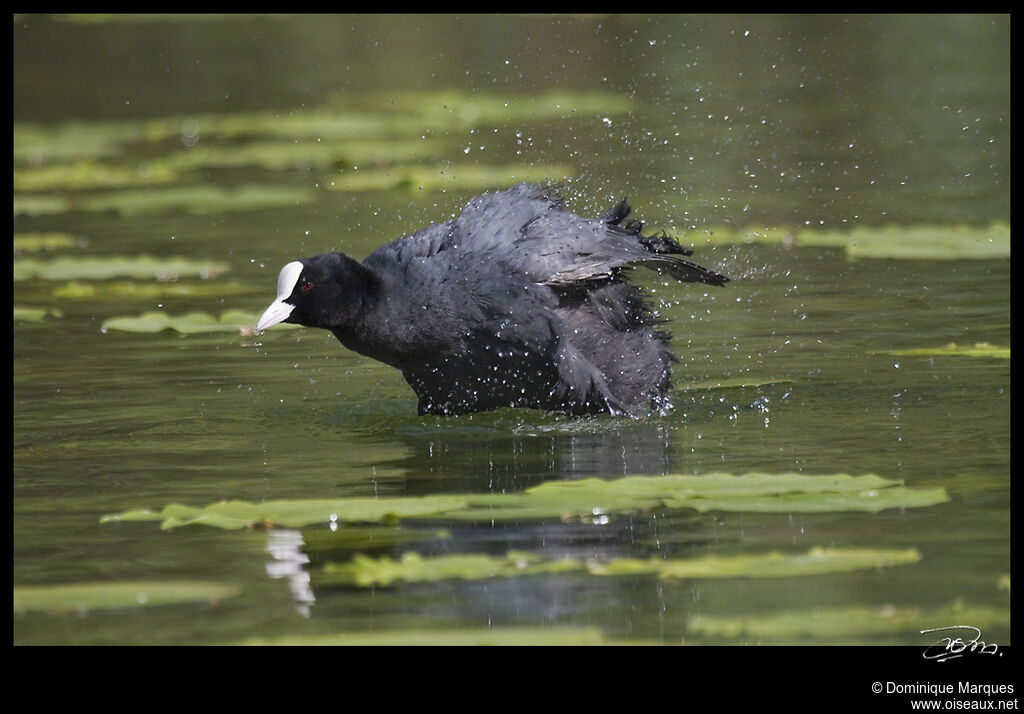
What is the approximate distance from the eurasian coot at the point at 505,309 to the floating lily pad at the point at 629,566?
2.03 m

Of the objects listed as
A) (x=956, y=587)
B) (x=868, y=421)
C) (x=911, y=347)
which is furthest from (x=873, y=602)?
(x=911, y=347)

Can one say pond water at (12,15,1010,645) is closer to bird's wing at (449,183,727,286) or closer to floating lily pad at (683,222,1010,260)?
floating lily pad at (683,222,1010,260)

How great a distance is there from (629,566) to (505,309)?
2338 mm

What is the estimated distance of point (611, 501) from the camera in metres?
6.70

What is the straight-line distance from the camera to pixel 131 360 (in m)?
10.2

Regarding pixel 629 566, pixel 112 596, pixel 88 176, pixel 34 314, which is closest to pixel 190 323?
pixel 34 314

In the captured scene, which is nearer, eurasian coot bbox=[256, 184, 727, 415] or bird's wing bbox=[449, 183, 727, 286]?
eurasian coot bbox=[256, 184, 727, 415]

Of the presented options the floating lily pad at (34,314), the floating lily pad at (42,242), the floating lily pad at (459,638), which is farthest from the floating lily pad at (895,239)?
the floating lily pad at (459,638)

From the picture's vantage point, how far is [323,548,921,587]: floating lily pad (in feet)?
19.5

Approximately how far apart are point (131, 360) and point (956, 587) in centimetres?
586

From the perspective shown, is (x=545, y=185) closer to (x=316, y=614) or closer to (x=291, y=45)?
(x=316, y=614)

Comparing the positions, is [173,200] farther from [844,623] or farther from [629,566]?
[844,623]

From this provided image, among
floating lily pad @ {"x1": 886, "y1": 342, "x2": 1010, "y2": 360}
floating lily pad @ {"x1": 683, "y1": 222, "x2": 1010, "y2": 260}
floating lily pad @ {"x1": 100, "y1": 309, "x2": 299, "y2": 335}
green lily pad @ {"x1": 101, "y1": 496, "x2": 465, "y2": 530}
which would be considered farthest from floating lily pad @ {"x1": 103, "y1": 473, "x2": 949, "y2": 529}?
floating lily pad @ {"x1": 683, "y1": 222, "x2": 1010, "y2": 260}
